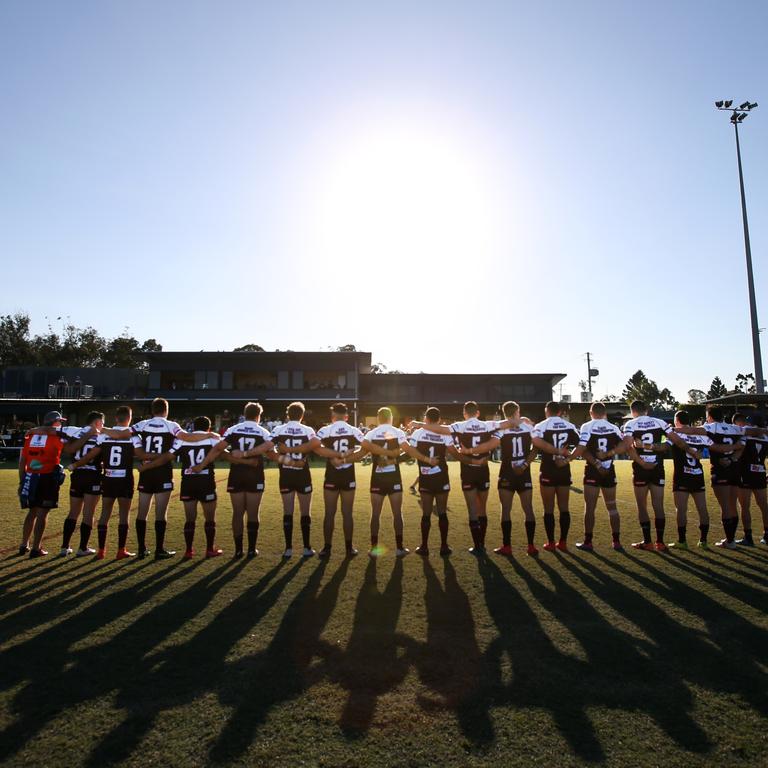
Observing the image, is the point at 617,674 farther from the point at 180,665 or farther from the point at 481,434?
the point at 481,434

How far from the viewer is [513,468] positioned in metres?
7.98

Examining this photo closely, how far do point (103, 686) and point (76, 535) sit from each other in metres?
6.42

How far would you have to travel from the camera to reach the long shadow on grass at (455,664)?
11.4 feet

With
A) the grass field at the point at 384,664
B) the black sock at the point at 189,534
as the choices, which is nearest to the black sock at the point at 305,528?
the grass field at the point at 384,664

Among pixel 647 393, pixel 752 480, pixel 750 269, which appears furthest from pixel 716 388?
pixel 752 480

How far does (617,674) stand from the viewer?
4055mm

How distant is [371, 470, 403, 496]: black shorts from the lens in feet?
25.3

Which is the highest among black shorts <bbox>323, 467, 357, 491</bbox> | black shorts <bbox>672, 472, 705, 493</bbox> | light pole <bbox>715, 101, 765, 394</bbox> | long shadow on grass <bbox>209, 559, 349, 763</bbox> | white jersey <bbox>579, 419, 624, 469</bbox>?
light pole <bbox>715, 101, 765, 394</bbox>

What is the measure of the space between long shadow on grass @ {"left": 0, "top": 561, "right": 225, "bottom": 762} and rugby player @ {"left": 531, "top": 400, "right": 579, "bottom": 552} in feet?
16.2

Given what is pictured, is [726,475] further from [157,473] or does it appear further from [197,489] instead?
[157,473]

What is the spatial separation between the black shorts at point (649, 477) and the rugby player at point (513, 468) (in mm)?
1727

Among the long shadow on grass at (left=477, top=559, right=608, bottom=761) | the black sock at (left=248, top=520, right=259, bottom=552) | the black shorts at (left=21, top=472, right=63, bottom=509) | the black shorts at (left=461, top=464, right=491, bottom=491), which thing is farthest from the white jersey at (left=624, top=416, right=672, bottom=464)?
the black shorts at (left=21, top=472, right=63, bottom=509)

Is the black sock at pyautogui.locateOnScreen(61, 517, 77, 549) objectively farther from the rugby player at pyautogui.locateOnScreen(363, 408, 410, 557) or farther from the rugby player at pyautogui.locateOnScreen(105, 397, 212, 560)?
the rugby player at pyautogui.locateOnScreen(363, 408, 410, 557)

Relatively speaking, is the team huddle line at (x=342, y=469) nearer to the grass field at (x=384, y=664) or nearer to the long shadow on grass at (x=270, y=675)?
the grass field at (x=384, y=664)
